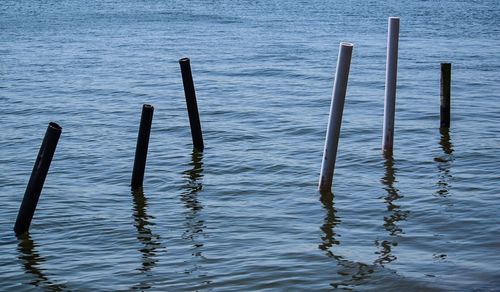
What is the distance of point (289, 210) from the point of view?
15.2 metres

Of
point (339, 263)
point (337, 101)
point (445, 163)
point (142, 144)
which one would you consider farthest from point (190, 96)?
point (339, 263)

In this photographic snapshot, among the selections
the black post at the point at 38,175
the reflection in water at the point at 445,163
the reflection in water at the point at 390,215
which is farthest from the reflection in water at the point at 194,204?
the reflection in water at the point at 445,163

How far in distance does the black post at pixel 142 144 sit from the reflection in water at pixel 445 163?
5306 millimetres

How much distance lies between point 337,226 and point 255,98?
13.3m

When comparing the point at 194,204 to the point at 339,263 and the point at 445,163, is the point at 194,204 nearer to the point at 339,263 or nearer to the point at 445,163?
the point at 339,263

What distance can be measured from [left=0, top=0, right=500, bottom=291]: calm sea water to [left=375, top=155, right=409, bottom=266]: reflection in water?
0.04 m

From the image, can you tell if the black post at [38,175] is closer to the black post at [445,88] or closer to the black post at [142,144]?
the black post at [142,144]

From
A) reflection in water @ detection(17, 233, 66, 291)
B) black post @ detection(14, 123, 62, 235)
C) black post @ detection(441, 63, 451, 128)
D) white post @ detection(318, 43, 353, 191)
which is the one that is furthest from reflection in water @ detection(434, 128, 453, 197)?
reflection in water @ detection(17, 233, 66, 291)

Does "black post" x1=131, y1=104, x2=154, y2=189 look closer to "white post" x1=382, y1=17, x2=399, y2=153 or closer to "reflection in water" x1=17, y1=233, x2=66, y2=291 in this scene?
"reflection in water" x1=17, y1=233, x2=66, y2=291

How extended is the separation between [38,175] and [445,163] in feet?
28.4

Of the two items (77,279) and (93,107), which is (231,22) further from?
(77,279)

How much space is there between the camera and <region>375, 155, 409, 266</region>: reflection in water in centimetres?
1266

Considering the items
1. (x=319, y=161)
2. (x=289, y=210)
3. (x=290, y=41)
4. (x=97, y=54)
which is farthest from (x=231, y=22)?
(x=289, y=210)

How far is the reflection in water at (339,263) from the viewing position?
1170cm
